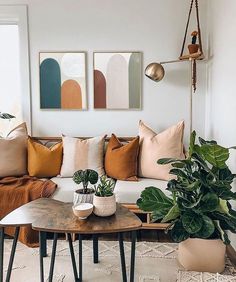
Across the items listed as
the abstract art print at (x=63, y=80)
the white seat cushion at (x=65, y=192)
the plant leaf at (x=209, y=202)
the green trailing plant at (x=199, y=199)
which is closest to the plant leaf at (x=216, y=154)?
the green trailing plant at (x=199, y=199)

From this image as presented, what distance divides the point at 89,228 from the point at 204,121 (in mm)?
2333

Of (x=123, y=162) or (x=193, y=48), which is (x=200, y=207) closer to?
(x=123, y=162)

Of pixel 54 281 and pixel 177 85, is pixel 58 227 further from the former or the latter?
pixel 177 85

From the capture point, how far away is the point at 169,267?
2713 millimetres

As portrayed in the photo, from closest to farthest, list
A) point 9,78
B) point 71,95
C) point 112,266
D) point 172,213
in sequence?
point 172,213
point 112,266
point 71,95
point 9,78

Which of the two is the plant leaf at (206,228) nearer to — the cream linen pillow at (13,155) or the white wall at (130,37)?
the white wall at (130,37)

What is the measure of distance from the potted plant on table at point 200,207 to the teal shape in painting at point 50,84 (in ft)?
5.92

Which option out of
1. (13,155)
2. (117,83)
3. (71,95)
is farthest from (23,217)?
(117,83)

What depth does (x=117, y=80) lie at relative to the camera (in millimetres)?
3910

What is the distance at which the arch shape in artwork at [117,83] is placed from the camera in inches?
153

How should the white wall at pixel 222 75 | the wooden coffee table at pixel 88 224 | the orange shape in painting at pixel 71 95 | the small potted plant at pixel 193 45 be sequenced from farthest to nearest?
the orange shape in painting at pixel 71 95
the small potted plant at pixel 193 45
the white wall at pixel 222 75
the wooden coffee table at pixel 88 224

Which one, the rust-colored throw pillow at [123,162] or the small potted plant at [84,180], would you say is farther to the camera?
the rust-colored throw pillow at [123,162]

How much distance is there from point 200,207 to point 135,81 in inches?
73.6

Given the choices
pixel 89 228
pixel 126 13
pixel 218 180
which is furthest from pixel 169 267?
pixel 126 13
